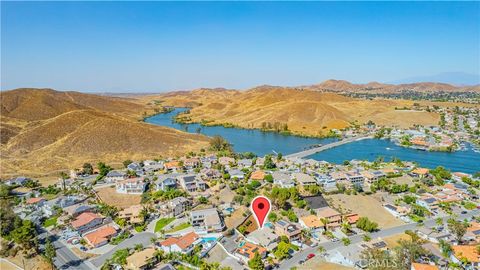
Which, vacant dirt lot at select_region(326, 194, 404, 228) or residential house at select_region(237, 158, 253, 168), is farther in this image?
residential house at select_region(237, 158, 253, 168)

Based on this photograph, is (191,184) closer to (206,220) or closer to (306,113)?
(206,220)

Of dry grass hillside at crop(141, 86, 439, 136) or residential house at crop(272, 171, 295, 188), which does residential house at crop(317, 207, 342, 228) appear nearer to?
residential house at crop(272, 171, 295, 188)

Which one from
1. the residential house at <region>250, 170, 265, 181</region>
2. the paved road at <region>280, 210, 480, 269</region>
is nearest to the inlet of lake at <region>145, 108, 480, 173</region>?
the residential house at <region>250, 170, 265, 181</region>

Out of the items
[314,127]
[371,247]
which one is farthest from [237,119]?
[371,247]

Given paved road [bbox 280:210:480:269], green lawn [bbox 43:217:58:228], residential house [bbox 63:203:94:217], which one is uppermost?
residential house [bbox 63:203:94:217]

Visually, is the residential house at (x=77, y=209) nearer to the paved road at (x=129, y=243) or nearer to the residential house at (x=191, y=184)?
the paved road at (x=129, y=243)

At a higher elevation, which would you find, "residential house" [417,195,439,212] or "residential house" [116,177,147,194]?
"residential house" [116,177,147,194]

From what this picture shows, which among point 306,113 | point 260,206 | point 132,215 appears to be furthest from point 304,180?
point 306,113
